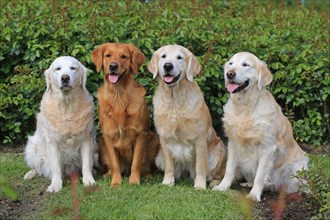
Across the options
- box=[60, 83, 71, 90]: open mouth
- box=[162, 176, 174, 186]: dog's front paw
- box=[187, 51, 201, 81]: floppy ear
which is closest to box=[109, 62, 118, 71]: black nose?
box=[60, 83, 71, 90]: open mouth

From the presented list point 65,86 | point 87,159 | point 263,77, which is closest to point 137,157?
point 87,159

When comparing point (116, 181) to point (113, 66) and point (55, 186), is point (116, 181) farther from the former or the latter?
point (113, 66)

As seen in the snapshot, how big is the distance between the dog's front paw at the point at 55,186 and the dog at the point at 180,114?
1.06m

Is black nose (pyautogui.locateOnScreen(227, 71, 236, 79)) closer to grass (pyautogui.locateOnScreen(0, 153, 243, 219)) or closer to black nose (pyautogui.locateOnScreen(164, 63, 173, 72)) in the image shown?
black nose (pyautogui.locateOnScreen(164, 63, 173, 72))

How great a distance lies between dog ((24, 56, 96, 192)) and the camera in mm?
6108

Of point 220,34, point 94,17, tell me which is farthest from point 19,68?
point 220,34

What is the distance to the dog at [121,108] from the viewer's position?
20.0 feet

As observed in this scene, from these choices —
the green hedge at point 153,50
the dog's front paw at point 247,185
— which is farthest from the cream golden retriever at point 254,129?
the green hedge at point 153,50

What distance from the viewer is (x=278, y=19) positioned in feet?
28.9

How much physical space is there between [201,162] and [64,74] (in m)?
1.62

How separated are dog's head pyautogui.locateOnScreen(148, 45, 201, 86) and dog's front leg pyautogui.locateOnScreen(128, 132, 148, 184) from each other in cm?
69

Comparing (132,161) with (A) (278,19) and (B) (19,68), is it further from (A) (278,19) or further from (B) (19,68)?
(A) (278,19)

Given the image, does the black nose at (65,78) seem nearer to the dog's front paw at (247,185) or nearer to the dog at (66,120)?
the dog at (66,120)

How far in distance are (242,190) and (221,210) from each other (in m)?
1.00
